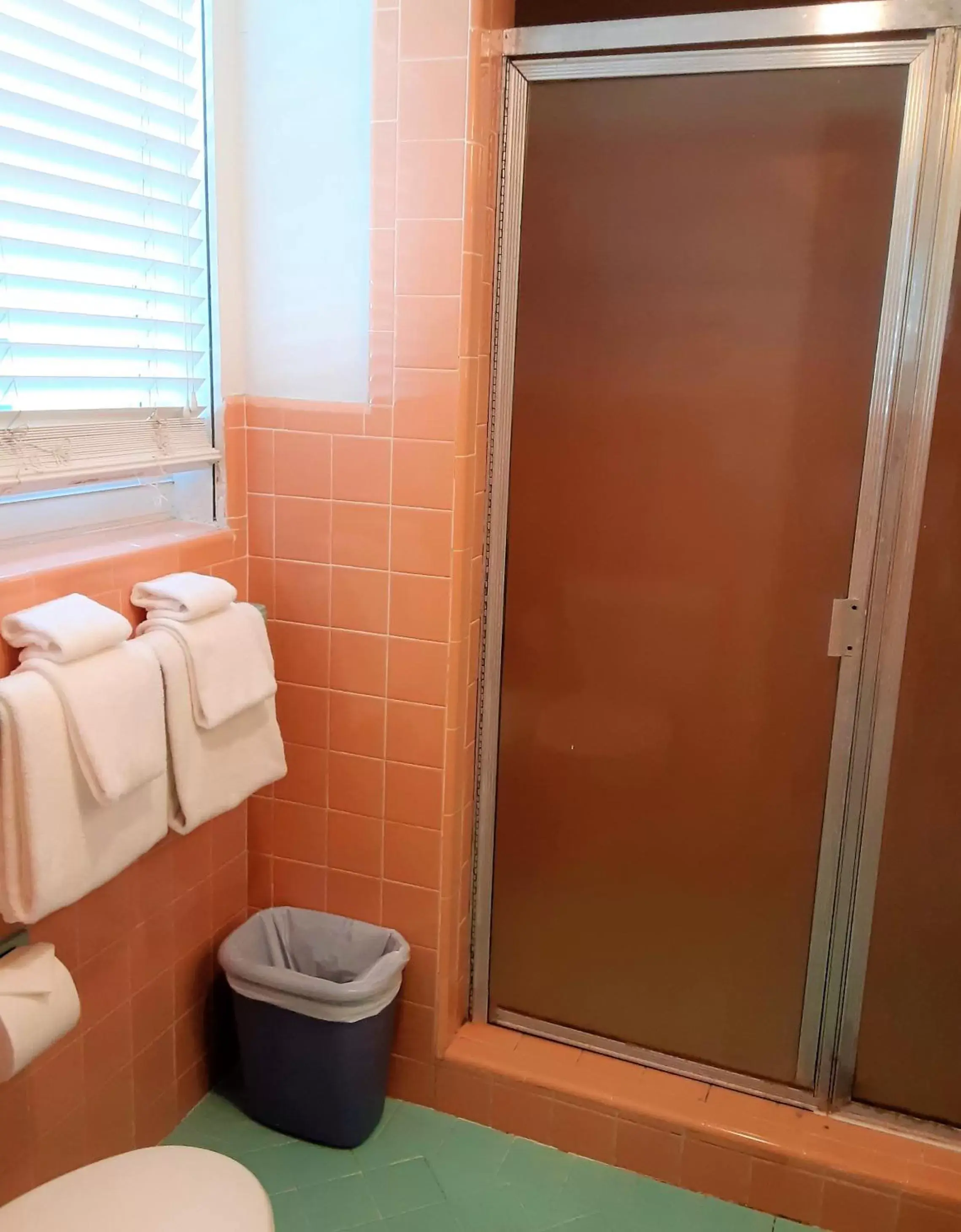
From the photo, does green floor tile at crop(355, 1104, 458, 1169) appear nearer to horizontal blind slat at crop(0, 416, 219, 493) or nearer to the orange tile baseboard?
the orange tile baseboard

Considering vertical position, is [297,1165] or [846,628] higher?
[846,628]

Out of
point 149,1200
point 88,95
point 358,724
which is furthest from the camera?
point 358,724

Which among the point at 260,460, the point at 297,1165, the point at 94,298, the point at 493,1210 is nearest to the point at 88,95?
the point at 94,298

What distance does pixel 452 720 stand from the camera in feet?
5.97

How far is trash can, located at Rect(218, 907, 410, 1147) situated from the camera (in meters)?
1.75

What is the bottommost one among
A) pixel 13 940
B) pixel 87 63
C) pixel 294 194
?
pixel 13 940

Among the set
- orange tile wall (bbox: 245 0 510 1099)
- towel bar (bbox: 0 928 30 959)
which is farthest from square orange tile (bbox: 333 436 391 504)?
towel bar (bbox: 0 928 30 959)

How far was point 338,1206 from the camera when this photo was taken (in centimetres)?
172

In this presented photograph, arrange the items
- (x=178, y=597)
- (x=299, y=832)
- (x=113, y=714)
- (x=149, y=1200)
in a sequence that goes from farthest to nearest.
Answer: (x=299, y=832)
(x=178, y=597)
(x=113, y=714)
(x=149, y=1200)

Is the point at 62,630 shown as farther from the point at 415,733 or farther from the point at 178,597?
the point at 415,733

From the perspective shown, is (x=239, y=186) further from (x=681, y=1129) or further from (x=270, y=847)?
(x=681, y=1129)

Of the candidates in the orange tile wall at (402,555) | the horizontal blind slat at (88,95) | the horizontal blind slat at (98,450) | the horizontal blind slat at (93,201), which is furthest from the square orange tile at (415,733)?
the horizontal blind slat at (88,95)

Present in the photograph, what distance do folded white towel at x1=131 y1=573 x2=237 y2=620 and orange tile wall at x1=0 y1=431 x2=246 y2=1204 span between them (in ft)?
0.08

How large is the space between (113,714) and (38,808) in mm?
159
